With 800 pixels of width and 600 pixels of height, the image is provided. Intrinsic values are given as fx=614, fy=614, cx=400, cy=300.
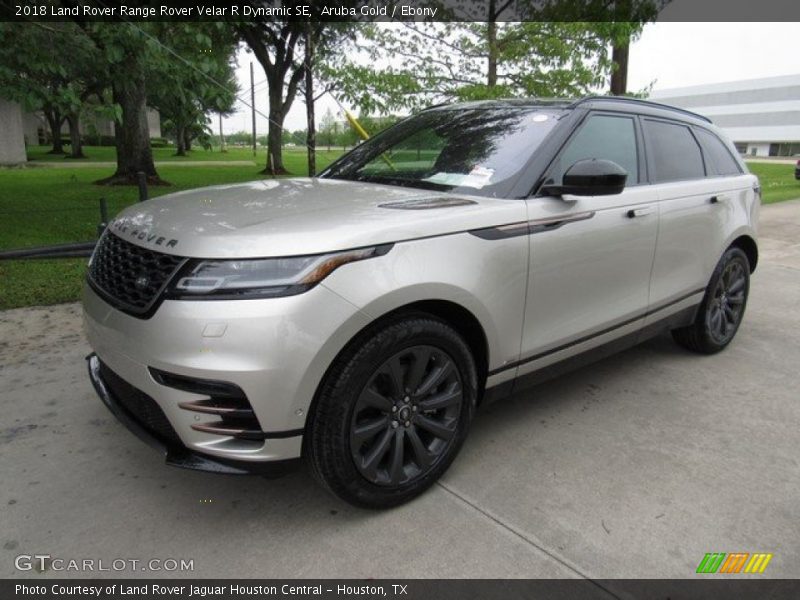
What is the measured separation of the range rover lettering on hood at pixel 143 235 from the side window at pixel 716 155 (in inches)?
144

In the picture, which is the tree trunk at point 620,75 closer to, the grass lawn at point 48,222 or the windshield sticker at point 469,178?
the grass lawn at point 48,222

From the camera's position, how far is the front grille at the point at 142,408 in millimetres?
2328

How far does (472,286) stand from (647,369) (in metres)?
2.27

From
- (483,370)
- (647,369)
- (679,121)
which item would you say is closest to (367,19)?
(679,121)

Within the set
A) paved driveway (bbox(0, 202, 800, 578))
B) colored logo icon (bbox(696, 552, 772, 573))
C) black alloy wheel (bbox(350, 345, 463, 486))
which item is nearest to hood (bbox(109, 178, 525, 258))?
black alloy wheel (bbox(350, 345, 463, 486))

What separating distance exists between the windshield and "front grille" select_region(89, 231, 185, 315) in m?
1.40

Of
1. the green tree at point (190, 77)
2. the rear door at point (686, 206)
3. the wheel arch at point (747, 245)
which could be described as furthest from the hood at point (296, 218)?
the green tree at point (190, 77)

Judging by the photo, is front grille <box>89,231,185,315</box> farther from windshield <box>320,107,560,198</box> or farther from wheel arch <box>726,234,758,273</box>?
wheel arch <box>726,234,758,273</box>

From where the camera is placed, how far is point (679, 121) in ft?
13.7

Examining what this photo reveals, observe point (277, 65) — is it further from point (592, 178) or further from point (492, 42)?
point (592, 178)

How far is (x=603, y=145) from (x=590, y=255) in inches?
28.4

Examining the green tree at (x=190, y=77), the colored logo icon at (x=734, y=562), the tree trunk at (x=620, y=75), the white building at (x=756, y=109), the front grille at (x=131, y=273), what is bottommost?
the colored logo icon at (x=734, y=562)

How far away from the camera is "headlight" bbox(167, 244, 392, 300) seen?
2129mm

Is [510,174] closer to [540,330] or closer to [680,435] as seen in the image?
[540,330]
